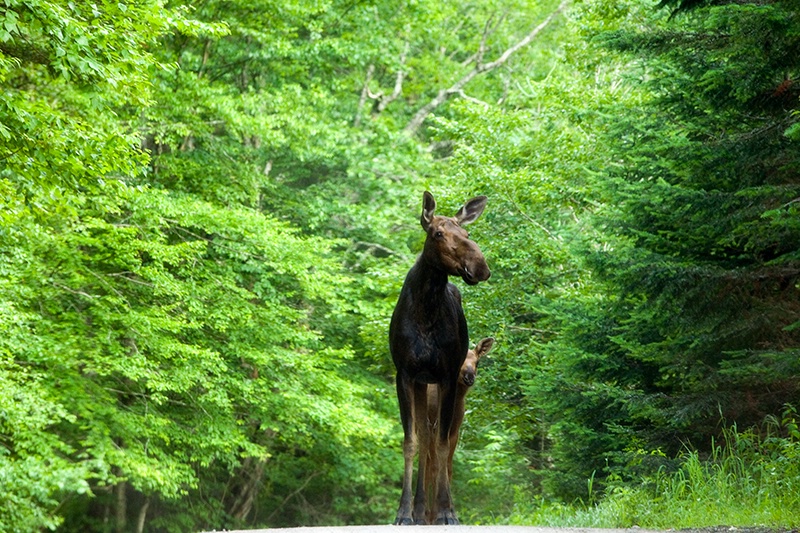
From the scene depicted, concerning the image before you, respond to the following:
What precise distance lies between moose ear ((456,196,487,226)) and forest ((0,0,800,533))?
2206 millimetres

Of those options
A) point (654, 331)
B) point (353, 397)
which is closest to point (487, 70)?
point (353, 397)

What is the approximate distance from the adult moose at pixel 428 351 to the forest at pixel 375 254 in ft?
4.70

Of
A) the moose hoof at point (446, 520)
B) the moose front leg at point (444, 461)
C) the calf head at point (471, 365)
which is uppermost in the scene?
the calf head at point (471, 365)

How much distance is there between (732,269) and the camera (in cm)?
1153

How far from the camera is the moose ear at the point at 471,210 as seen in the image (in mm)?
10078

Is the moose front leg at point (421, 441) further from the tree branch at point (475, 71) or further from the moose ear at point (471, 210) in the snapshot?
the tree branch at point (475, 71)

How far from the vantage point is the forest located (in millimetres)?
11328

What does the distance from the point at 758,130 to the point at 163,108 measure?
15.1 meters

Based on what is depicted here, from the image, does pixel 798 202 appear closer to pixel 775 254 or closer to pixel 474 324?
pixel 775 254

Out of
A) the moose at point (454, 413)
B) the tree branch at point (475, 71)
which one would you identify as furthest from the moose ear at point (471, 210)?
the tree branch at point (475, 71)

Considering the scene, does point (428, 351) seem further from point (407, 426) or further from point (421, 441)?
point (421, 441)

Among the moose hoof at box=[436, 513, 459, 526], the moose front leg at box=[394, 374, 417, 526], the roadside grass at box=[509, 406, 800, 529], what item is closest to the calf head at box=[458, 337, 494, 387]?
the moose front leg at box=[394, 374, 417, 526]

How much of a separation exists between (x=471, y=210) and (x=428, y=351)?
4.69 feet

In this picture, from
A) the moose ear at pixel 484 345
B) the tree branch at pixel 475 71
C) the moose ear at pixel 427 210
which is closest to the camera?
the moose ear at pixel 427 210
